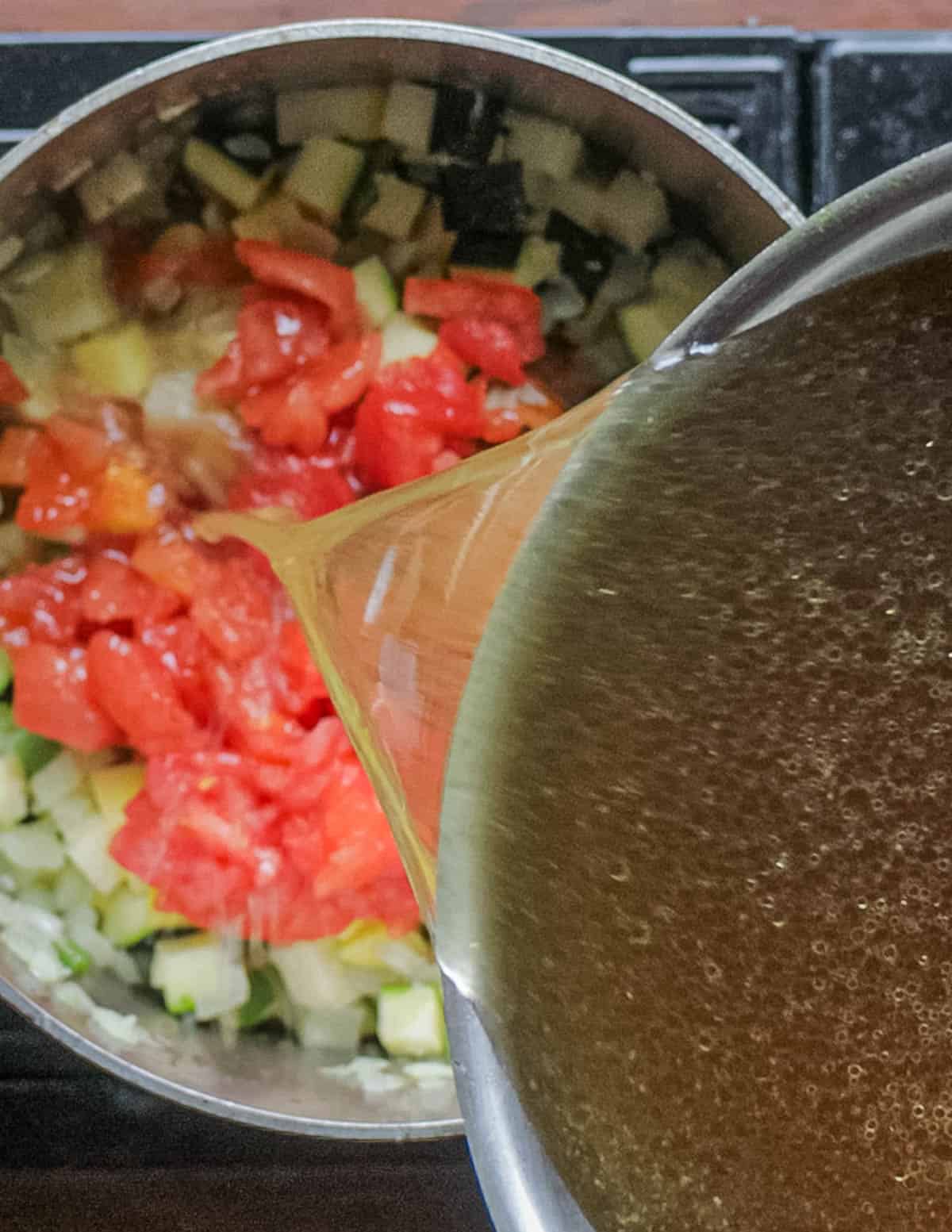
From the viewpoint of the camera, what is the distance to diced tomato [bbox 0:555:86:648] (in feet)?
2.94

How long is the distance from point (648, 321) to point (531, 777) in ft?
1.54

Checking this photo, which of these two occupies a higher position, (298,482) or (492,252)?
→ (492,252)

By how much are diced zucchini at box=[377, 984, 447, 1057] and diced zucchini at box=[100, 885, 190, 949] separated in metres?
0.16

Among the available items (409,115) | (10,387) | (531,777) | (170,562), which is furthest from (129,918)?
(409,115)

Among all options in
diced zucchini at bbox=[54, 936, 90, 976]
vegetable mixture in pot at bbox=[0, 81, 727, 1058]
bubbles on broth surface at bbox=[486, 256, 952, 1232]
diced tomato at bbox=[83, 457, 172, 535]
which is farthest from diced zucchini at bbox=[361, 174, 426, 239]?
diced zucchini at bbox=[54, 936, 90, 976]

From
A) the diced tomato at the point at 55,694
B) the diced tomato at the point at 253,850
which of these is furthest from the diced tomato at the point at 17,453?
the diced tomato at the point at 253,850

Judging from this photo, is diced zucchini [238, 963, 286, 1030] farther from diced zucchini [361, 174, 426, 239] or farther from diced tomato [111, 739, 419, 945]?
diced zucchini [361, 174, 426, 239]

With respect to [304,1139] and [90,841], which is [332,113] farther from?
[304,1139]

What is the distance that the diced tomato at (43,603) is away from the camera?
895mm

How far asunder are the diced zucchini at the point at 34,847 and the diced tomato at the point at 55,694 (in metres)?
0.07

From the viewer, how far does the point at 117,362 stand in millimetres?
891

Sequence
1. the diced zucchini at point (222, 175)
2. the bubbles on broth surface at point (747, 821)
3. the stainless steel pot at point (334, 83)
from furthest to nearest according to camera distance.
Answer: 1. the diced zucchini at point (222, 175)
2. the stainless steel pot at point (334, 83)
3. the bubbles on broth surface at point (747, 821)

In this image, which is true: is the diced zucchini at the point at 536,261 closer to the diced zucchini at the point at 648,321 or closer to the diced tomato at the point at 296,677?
the diced zucchini at the point at 648,321

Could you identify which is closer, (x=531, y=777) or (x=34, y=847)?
(x=531, y=777)
